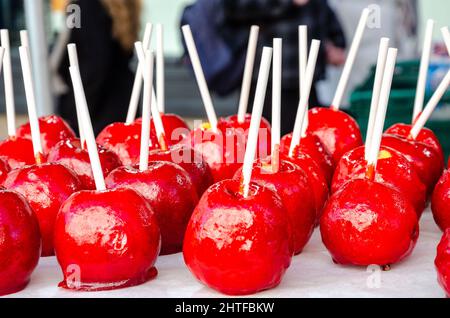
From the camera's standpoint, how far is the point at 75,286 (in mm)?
1057

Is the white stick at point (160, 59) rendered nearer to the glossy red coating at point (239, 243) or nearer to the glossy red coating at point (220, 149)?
the glossy red coating at point (220, 149)

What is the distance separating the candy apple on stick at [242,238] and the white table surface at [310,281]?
28 mm

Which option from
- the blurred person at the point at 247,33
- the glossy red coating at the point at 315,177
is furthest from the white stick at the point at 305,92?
the blurred person at the point at 247,33

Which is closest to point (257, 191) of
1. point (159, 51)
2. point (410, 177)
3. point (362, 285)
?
point (362, 285)

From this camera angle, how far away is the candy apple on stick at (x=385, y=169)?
49.8 inches

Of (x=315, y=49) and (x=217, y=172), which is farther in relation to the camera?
(x=217, y=172)

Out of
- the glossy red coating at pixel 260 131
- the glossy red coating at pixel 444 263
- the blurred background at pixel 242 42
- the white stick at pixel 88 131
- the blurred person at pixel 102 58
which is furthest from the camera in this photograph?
the blurred person at pixel 102 58

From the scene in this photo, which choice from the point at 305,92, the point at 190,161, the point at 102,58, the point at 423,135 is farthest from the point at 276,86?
the point at 102,58

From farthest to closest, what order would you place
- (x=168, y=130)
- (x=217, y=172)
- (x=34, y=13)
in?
1. (x=34, y=13)
2. (x=168, y=130)
3. (x=217, y=172)

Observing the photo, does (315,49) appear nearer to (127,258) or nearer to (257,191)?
(257,191)

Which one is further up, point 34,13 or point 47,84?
point 34,13

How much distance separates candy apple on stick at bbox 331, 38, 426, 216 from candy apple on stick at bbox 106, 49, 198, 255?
267 millimetres

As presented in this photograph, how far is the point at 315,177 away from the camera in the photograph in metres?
1.30
